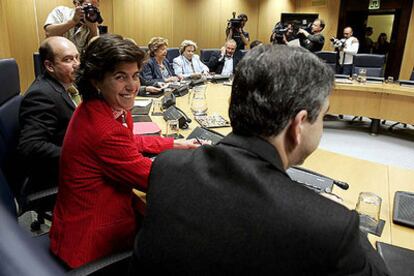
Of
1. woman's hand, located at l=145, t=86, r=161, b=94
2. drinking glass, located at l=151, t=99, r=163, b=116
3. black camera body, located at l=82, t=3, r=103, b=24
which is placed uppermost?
black camera body, located at l=82, t=3, r=103, b=24

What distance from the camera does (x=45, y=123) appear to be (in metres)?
1.72

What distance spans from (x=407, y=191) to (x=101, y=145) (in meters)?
1.29

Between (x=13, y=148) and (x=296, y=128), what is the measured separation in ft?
4.98

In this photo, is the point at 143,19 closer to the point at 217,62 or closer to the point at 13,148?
the point at 217,62

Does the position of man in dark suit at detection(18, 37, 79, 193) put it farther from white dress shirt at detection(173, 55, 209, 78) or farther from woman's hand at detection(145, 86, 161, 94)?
white dress shirt at detection(173, 55, 209, 78)

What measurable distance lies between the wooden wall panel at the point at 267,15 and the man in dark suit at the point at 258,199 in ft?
29.4

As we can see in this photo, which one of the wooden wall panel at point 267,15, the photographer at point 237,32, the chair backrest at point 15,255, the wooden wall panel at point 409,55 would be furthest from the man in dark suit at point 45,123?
the wooden wall panel at point 409,55

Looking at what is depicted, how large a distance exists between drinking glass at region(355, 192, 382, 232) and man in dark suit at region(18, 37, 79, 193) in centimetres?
135

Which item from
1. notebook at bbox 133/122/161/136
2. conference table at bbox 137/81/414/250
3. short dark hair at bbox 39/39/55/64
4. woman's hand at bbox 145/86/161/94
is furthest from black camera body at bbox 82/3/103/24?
notebook at bbox 133/122/161/136

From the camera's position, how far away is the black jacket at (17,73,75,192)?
1631 mm

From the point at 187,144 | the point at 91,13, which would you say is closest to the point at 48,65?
the point at 187,144

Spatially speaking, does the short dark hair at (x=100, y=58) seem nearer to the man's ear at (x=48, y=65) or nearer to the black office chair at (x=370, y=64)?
the man's ear at (x=48, y=65)

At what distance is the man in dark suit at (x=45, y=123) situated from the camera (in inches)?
64.3

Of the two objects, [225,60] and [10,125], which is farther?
[225,60]
